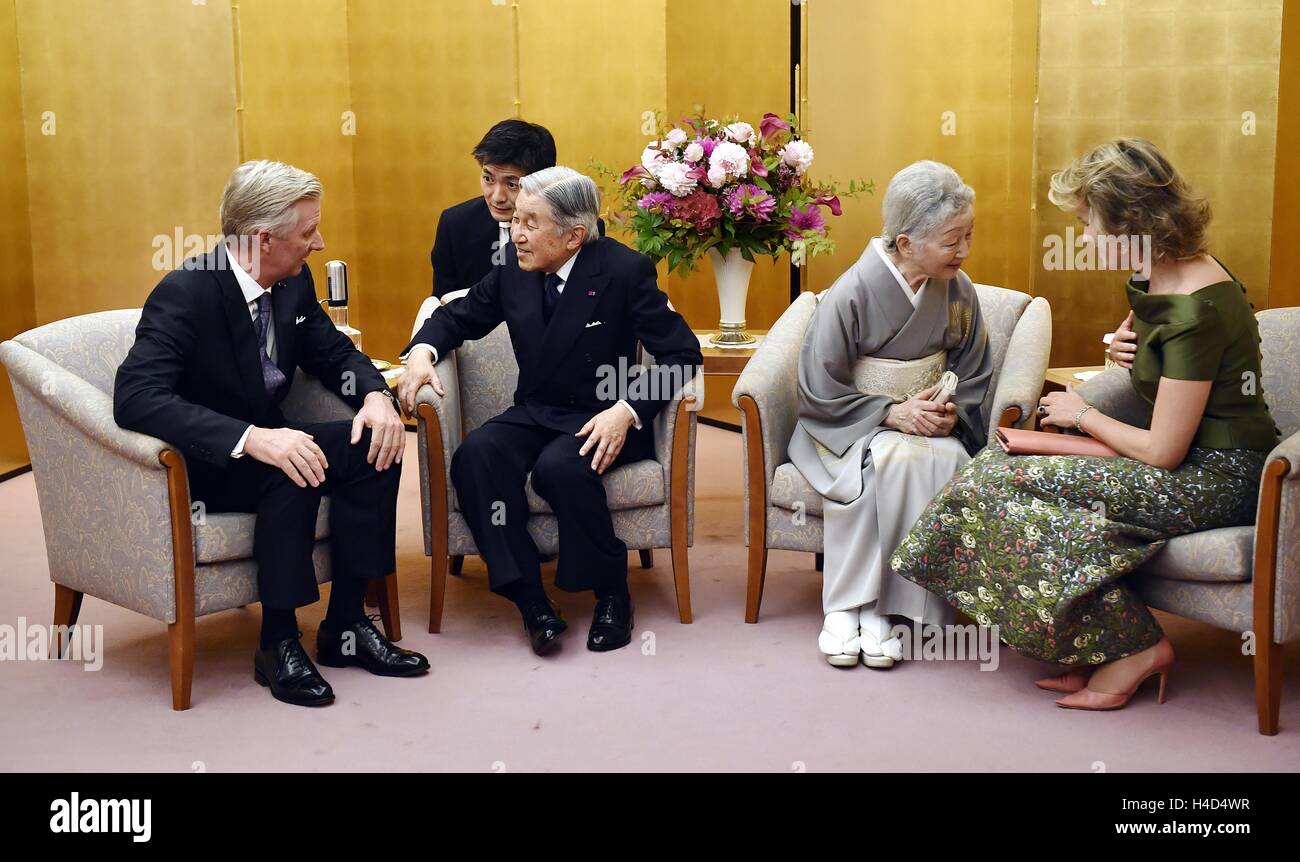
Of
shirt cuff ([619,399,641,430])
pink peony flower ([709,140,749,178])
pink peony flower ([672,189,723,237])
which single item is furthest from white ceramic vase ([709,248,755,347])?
shirt cuff ([619,399,641,430])

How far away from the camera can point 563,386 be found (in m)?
4.29

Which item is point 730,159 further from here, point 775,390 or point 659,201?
point 775,390

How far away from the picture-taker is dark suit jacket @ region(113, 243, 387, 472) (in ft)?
11.5

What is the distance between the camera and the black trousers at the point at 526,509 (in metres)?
4.03

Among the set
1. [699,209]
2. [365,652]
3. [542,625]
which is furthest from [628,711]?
[699,209]

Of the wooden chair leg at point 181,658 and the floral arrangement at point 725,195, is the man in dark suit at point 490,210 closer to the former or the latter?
the floral arrangement at point 725,195

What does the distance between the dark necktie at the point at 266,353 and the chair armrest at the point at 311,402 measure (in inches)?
8.2

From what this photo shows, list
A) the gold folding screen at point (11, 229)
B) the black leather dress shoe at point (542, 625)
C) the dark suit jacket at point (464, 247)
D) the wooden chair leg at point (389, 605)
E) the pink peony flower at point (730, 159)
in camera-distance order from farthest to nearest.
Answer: the gold folding screen at point (11, 229), the dark suit jacket at point (464, 247), the pink peony flower at point (730, 159), the wooden chair leg at point (389, 605), the black leather dress shoe at point (542, 625)

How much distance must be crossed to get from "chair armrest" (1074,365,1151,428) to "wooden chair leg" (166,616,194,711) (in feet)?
8.12

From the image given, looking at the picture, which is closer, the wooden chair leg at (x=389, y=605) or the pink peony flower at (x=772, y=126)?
the wooden chair leg at (x=389, y=605)

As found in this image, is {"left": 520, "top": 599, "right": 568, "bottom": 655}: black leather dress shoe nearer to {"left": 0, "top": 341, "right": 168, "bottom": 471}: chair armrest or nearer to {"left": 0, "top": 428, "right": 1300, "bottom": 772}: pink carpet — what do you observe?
{"left": 0, "top": 428, "right": 1300, "bottom": 772}: pink carpet

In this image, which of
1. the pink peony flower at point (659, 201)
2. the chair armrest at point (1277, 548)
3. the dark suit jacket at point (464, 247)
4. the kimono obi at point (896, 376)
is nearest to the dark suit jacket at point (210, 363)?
the dark suit jacket at point (464, 247)
